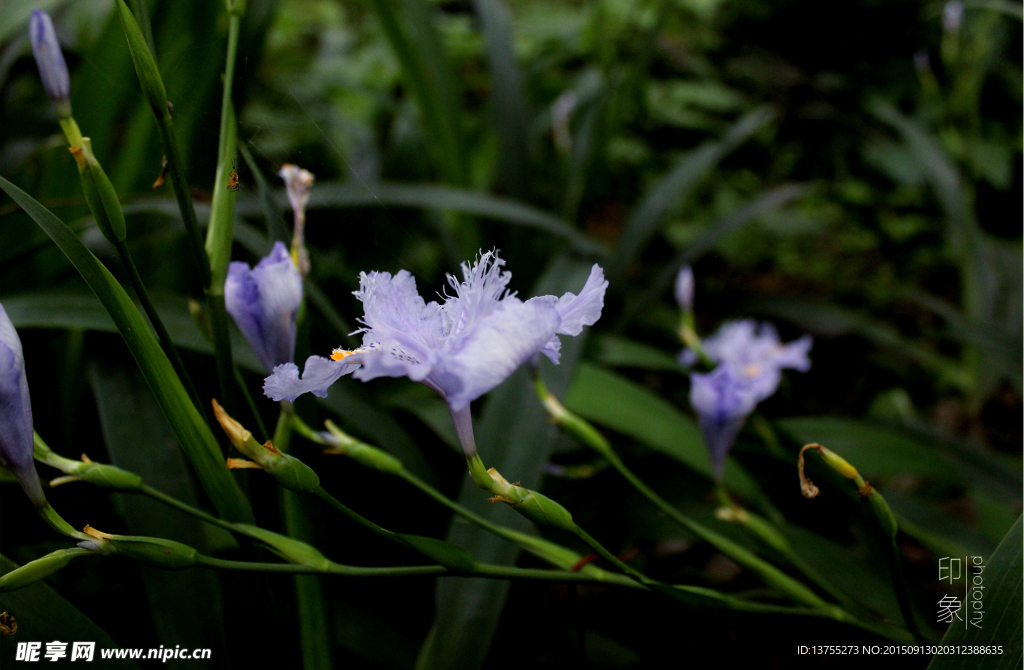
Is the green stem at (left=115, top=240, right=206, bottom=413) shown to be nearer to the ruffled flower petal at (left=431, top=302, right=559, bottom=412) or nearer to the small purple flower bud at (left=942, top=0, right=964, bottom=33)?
the ruffled flower petal at (left=431, top=302, right=559, bottom=412)

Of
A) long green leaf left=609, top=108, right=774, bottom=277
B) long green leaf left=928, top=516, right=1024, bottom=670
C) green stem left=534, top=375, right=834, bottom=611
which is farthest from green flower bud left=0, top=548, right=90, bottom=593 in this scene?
long green leaf left=609, top=108, right=774, bottom=277

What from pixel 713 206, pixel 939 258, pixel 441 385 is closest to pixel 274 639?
pixel 441 385

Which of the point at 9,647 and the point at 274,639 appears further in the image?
the point at 274,639

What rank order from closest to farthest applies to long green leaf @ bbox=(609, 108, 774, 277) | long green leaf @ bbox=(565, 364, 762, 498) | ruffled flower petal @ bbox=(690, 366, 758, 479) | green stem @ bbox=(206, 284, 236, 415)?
green stem @ bbox=(206, 284, 236, 415)
ruffled flower petal @ bbox=(690, 366, 758, 479)
long green leaf @ bbox=(565, 364, 762, 498)
long green leaf @ bbox=(609, 108, 774, 277)

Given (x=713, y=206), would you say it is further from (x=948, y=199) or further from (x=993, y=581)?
(x=993, y=581)

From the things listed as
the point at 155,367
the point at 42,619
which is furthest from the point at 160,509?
the point at 155,367
